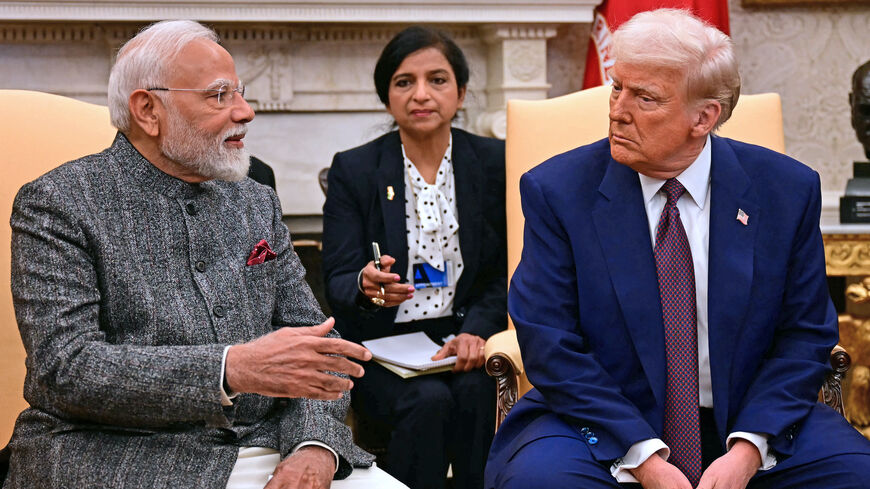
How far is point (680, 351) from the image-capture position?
81.0 inches

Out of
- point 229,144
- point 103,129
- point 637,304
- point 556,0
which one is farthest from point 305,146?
point 637,304

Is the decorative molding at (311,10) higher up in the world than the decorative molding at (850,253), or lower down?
higher up

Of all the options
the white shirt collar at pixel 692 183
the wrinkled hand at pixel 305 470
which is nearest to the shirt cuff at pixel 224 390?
the wrinkled hand at pixel 305 470

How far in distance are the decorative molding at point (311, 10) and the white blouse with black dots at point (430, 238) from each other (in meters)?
1.55

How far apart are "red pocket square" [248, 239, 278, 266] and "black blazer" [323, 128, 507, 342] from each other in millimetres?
738

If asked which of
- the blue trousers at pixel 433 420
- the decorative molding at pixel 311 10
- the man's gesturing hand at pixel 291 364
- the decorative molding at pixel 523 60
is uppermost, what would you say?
the decorative molding at pixel 311 10

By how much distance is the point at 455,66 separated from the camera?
10.5 feet

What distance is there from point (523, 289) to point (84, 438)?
996 mm

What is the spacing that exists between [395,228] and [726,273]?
120 centimetres

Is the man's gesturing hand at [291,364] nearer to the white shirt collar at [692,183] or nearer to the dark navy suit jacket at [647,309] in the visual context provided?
the dark navy suit jacket at [647,309]

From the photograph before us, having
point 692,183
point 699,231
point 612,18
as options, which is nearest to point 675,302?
point 699,231

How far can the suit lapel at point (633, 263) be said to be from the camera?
2.05 meters

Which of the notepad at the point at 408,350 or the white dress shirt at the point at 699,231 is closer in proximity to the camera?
the white dress shirt at the point at 699,231

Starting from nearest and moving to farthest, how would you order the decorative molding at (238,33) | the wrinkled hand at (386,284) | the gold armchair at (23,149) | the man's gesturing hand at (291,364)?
the man's gesturing hand at (291,364)
the gold armchair at (23,149)
the wrinkled hand at (386,284)
the decorative molding at (238,33)
